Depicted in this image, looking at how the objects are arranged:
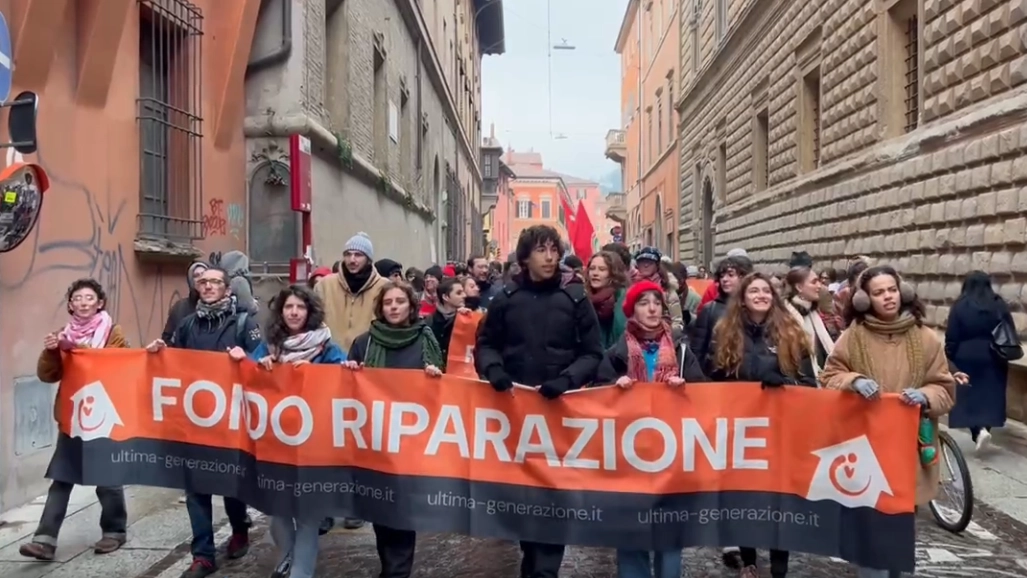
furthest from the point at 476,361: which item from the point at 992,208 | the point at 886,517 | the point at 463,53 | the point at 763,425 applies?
the point at 463,53

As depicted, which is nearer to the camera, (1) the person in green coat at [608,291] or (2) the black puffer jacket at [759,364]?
(2) the black puffer jacket at [759,364]

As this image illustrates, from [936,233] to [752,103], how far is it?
12.1m

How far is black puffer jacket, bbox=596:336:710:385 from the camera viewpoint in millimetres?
5039

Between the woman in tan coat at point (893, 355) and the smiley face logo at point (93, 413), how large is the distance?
3998mm

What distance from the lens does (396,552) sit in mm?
5250

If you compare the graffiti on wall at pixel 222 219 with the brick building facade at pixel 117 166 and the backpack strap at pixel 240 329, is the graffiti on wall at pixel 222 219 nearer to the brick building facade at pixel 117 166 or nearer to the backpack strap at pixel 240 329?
the brick building facade at pixel 117 166

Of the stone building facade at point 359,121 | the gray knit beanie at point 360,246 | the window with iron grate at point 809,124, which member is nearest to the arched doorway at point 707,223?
the stone building facade at point 359,121

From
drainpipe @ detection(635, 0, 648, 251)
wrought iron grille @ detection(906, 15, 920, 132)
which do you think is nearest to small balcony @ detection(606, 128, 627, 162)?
drainpipe @ detection(635, 0, 648, 251)

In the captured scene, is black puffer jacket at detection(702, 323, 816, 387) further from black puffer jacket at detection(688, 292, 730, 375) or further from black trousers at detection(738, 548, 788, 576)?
black trousers at detection(738, 548, 788, 576)

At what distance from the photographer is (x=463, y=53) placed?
1634 inches

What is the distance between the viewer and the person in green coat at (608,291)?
6.97 metres

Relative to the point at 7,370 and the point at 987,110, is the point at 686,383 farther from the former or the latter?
the point at 987,110

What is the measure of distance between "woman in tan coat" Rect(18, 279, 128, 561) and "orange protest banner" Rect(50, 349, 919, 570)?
0.23 meters

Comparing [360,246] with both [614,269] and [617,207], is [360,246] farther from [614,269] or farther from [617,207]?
[617,207]
